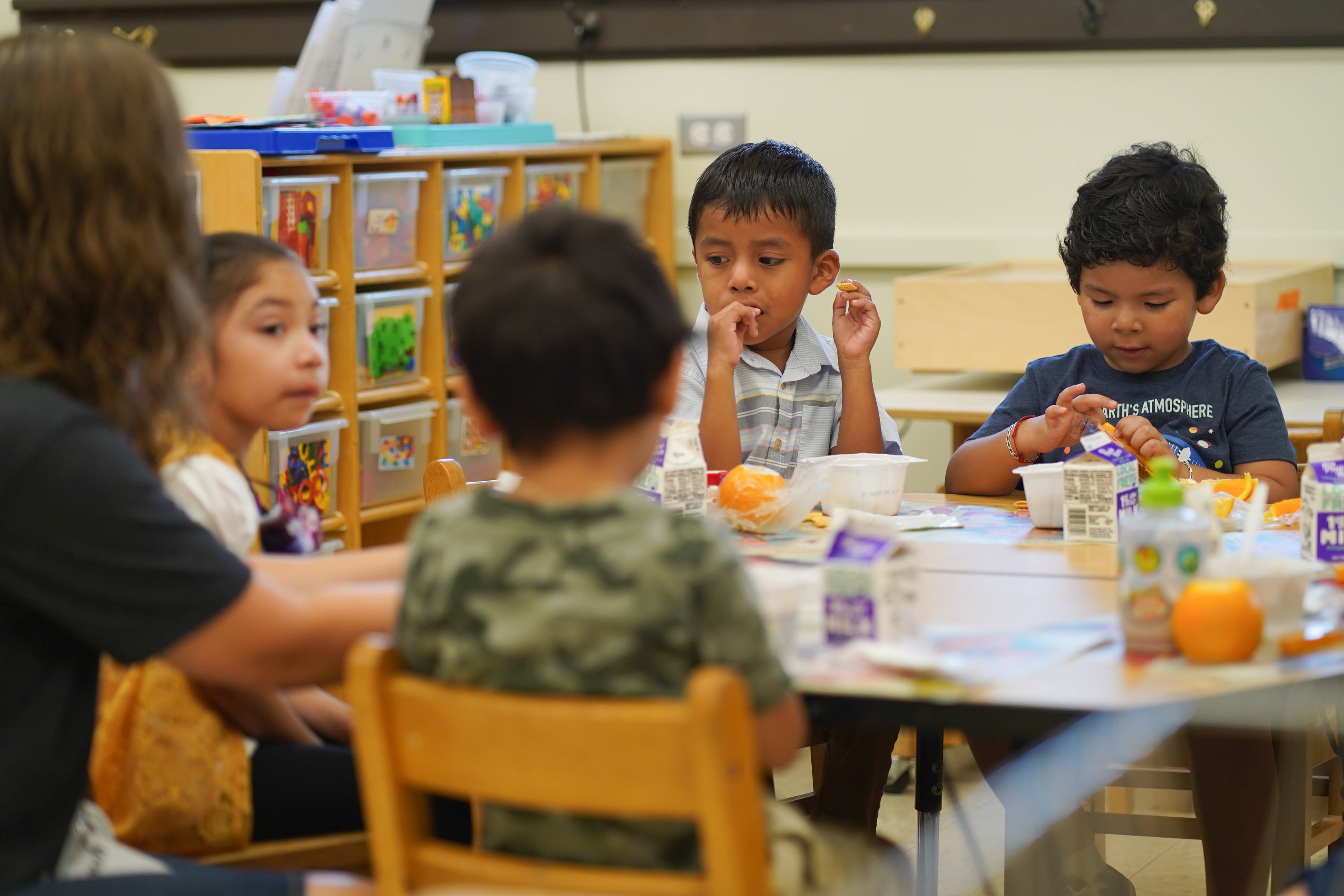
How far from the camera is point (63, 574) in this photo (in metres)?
1.01

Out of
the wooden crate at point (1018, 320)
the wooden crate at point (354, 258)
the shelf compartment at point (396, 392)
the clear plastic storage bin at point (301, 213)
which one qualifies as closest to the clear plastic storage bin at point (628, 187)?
the wooden crate at point (354, 258)

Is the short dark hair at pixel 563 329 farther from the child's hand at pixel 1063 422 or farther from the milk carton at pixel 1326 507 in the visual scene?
the child's hand at pixel 1063 422

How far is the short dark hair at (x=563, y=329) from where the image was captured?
956 mm

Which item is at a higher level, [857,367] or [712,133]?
[712,133]

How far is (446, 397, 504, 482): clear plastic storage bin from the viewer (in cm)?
344

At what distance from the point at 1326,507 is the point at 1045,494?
355 mm

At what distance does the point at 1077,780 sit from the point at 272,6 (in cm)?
344

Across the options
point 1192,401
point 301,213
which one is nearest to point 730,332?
point 1192,401

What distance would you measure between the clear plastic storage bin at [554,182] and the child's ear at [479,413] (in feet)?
8.32

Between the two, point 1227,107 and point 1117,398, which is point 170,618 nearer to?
point 1117,398

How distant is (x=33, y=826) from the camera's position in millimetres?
1039

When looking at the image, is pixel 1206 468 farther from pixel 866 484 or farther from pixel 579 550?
pixel 579 550

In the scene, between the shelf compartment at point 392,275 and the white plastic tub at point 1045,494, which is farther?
the shelf compartment at point 392,275

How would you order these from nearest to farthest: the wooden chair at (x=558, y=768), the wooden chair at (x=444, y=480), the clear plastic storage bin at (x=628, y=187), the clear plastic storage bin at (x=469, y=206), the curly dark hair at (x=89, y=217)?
the wooden chair at (x=558, y=768) → the curly dark hair at (x=89, y=217) → the wooden chair at (x=444, y=480) → the clear plastic storage bin at (x=469, y=206) → the clear plastic storage bin at (x=628, y=187)
